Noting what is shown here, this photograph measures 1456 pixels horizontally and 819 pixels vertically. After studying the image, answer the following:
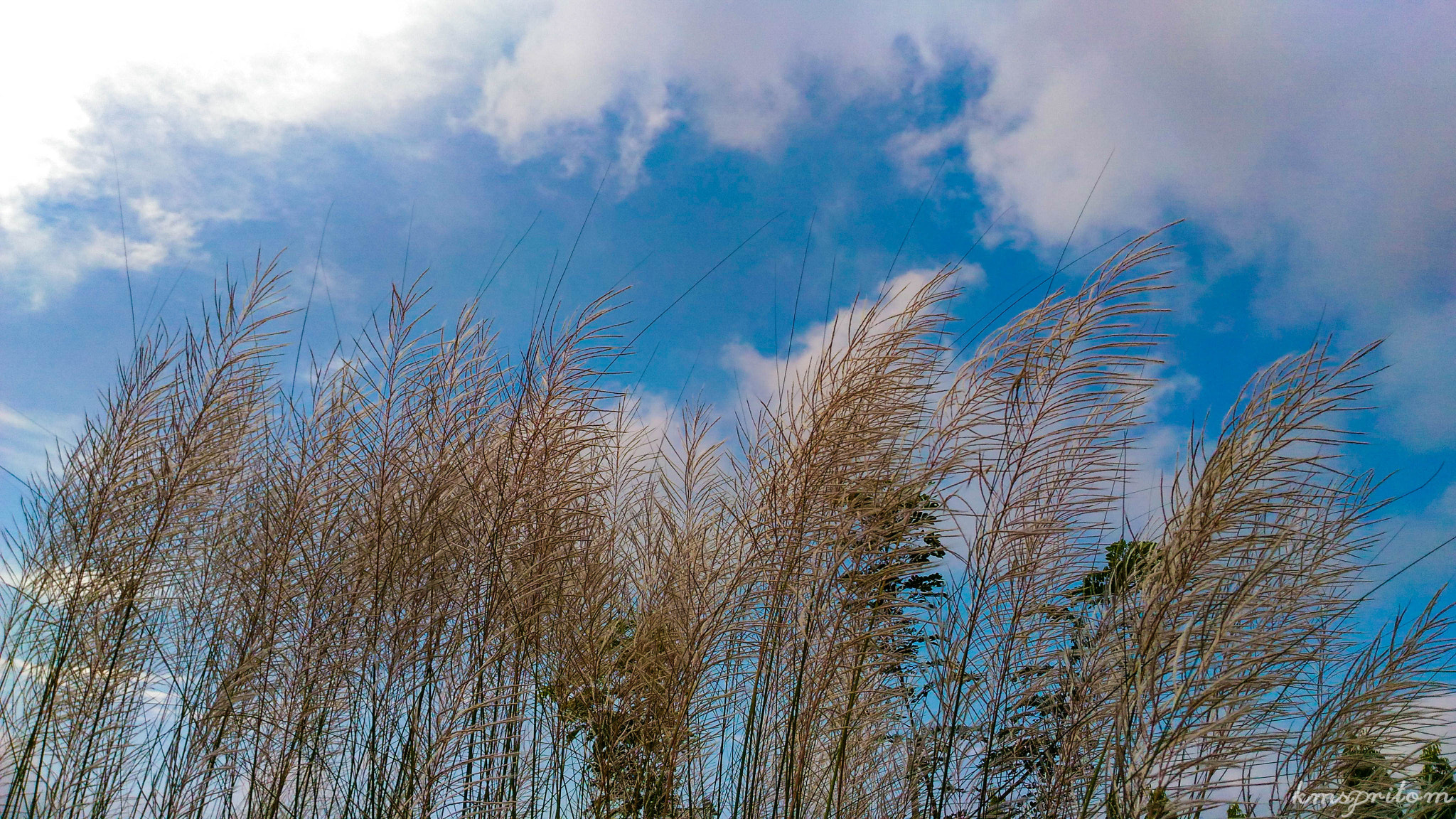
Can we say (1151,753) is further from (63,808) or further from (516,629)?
(63,808)

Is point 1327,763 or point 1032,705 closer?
point 1327,763

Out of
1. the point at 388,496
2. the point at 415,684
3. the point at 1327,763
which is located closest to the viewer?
the point at 1327,763

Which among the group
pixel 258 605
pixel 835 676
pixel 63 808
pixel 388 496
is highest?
pixel 388 496

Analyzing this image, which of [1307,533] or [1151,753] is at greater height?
[1307,533]

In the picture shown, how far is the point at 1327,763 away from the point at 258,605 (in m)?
4.20

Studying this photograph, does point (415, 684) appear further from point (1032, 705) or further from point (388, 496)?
point (1032, 705)

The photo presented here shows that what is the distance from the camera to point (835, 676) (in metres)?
3.21

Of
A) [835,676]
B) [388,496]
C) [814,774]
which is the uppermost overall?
[388,496]

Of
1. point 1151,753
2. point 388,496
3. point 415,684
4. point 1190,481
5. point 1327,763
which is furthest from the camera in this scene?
point 388,496

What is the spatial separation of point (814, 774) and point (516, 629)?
4.93 ft

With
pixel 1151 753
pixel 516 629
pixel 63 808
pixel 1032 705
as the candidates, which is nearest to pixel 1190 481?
pixel 1151 753

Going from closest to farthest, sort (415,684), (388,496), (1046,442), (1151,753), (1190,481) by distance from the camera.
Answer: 1. (1151,753)
2. (1190,481)
3. (1046,442)
4. (415,684)
5. (388,496)

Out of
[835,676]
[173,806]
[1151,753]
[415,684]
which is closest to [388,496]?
[415,684]

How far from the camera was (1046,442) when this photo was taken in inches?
124
